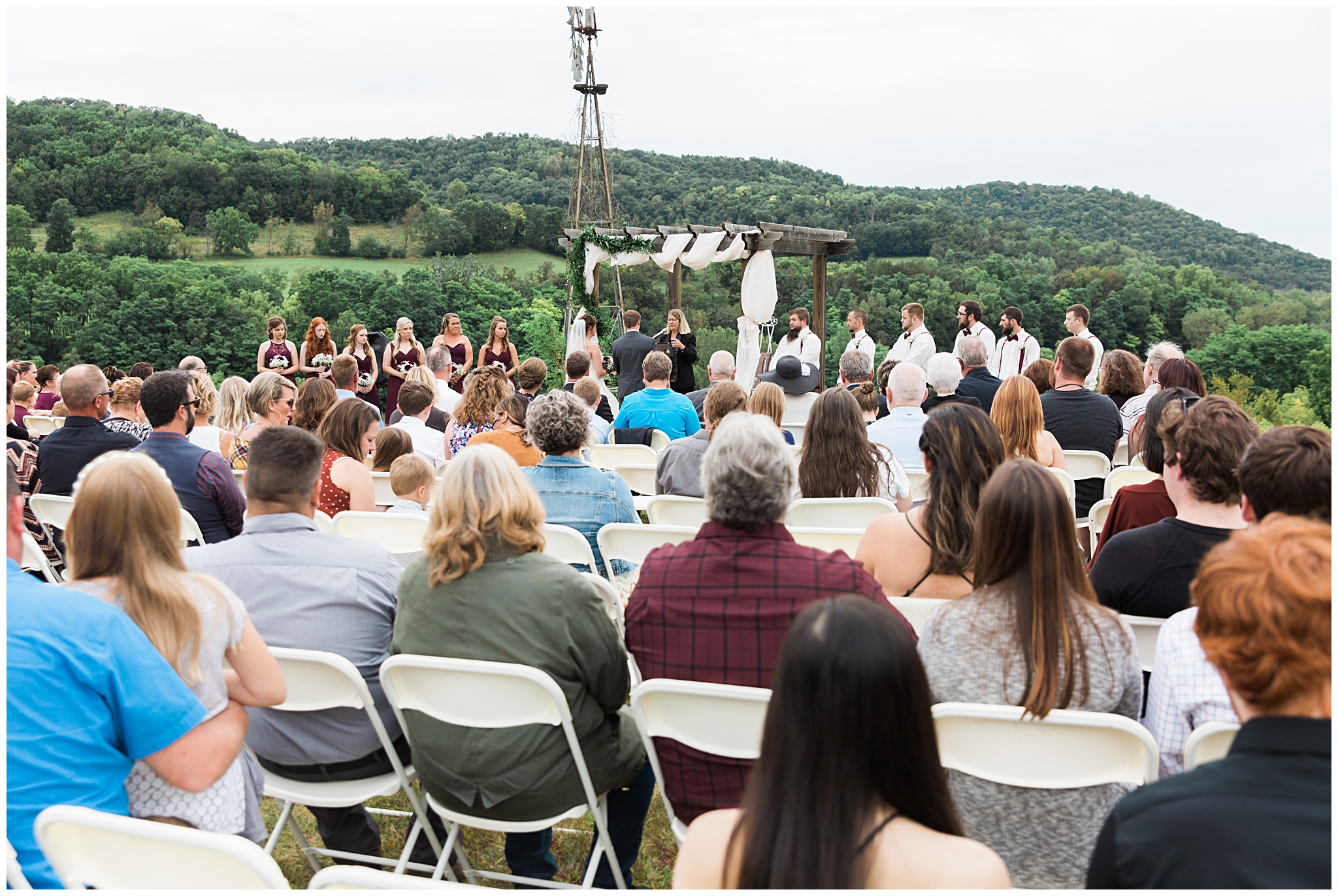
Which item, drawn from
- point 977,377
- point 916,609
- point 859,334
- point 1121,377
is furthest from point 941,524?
point 859,334

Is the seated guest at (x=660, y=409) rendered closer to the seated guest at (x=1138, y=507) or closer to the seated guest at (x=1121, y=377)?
the seated guest at (x=1121, y=377)

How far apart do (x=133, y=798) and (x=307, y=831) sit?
133 centimetres

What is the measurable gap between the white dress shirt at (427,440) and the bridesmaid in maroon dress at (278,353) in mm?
4542

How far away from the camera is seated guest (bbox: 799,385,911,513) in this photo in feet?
12.8

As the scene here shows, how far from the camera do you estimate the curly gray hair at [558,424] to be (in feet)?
11.9

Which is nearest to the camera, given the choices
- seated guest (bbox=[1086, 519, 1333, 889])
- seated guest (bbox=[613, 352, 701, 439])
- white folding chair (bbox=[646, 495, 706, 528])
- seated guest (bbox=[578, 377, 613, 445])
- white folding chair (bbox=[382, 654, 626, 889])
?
seated guest (bbox=[1086, 519, 1333, 889])

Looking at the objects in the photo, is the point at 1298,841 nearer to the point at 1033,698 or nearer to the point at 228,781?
the point at 1033,698

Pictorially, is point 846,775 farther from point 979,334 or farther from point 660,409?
point 979,334

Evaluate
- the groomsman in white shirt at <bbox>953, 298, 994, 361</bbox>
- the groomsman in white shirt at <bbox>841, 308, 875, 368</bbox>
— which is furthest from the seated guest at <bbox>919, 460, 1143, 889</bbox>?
the groomsman in white shirt at <bbox>841, 308, 875, 368</bbox>

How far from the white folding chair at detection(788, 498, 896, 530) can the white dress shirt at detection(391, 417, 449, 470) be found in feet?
8.62

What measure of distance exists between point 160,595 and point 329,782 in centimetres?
85

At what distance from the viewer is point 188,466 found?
4.03m

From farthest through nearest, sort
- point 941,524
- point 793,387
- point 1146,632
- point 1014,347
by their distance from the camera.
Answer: point 1014,347, point 793,387, point 941,524, point 1146,632

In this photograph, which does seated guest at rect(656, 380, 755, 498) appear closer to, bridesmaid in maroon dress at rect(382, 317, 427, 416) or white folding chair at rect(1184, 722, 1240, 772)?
white folding chair at rect(1184, 722, 1240, 772)
